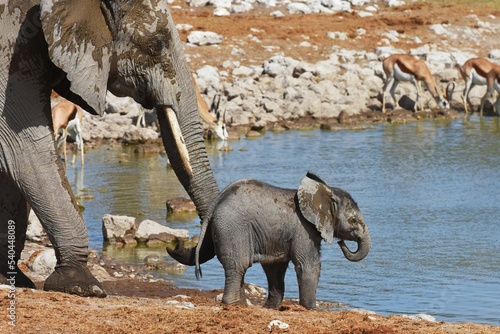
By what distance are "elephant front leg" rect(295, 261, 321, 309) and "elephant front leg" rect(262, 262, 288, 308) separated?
286mm

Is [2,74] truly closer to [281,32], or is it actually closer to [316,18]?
[281,32]

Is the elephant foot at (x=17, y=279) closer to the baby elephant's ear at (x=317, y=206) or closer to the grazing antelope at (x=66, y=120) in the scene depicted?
the baby elephant's ear at (x=317, y=206)

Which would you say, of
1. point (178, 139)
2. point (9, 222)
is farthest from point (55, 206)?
point (178, 139)

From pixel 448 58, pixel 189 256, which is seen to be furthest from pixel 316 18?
pixel 189 256

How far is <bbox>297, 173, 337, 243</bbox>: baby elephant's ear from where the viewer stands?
8.72m

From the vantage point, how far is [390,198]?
17484 mm

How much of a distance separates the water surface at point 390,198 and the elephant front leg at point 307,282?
1.94 meters

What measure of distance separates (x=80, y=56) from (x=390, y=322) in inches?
105

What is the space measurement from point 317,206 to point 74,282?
1989 millimetres

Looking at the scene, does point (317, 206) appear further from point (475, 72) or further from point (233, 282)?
point (475, 72)

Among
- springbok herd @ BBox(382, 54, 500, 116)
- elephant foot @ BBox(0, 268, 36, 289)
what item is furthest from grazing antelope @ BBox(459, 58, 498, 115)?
elephant foot @ BBox(0, 268, 36, 289)

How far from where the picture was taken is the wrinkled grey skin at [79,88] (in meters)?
7.69

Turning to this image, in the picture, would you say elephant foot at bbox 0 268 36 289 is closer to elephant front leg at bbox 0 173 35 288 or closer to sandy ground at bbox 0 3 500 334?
elephant front leg at bbox 0 173 35 288

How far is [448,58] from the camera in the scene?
36.2 m
